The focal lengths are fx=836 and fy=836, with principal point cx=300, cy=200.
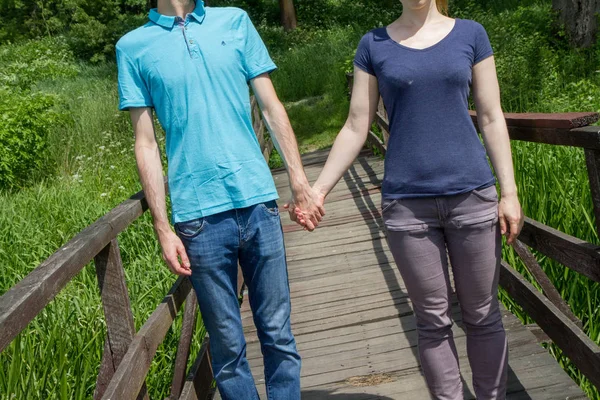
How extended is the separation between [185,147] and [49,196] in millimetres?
5808

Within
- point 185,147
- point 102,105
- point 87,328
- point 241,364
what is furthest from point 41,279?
point 102,105

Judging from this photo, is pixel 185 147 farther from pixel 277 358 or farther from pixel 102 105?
pixel 102 105

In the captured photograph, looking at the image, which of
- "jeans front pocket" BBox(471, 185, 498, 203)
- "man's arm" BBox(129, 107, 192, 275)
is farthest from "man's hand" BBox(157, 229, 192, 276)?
"jeans front pocket" BBox(471, 185, 498, 203)

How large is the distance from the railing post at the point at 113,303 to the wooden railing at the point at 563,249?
60.8 inches

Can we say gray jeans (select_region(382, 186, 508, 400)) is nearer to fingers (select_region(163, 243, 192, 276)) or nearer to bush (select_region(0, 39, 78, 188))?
fingers (select_region(163, 243, 192, 276))

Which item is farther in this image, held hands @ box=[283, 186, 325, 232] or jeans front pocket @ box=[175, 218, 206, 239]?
held hands @ box=[283, 186, 325, 232]

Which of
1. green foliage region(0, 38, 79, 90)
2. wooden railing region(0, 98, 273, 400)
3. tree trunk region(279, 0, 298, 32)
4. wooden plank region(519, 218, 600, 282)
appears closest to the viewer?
wooden railing region(0, 98, 273, 400)

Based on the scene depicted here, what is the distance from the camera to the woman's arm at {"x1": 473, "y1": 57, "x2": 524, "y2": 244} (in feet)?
8.63

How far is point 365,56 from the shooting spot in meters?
2.69

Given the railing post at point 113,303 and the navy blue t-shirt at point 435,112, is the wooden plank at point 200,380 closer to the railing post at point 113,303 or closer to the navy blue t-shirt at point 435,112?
the railing post at point 113,303

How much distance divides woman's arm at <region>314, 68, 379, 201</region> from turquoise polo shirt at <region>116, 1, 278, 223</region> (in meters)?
0.25

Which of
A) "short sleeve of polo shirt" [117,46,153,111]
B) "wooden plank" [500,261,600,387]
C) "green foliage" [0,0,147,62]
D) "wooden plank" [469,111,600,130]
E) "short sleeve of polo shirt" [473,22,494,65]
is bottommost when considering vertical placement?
"wooden plank" [500,261,600,387]

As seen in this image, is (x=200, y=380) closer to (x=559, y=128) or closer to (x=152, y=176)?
(x=152, y=176)

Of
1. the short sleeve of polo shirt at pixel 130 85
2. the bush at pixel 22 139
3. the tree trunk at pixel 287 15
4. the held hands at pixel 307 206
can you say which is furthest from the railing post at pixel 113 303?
the tree trunk at pixel 287 15
